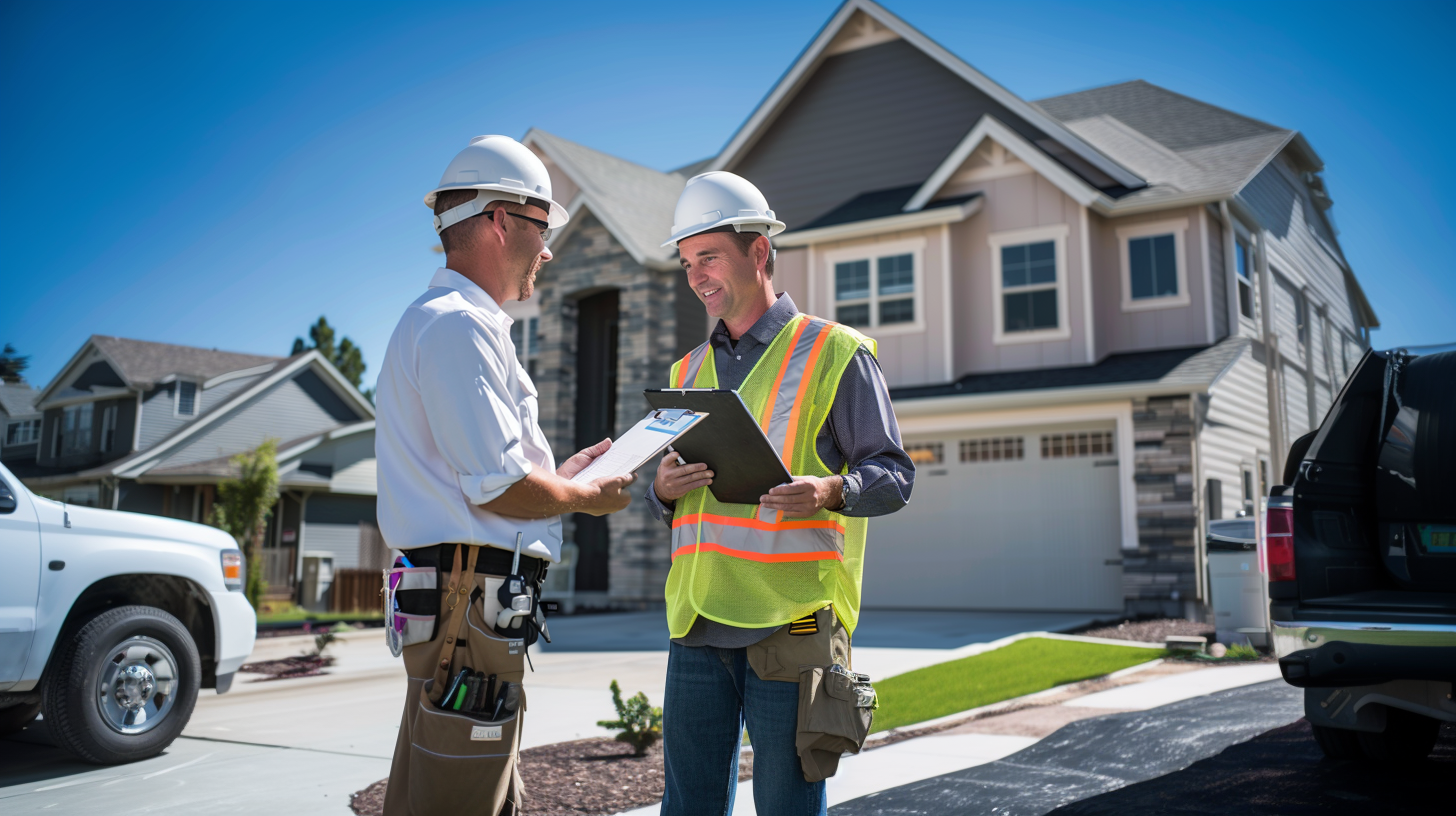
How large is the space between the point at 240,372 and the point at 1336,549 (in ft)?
96.5

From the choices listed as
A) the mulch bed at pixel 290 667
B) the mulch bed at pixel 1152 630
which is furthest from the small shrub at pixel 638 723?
the mulch bed at pixel 1152 630

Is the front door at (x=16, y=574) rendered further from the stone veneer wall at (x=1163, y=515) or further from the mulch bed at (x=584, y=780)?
the stone veneer wall at (x=1163, y=515)

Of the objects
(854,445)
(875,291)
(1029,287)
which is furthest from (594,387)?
(854,445)

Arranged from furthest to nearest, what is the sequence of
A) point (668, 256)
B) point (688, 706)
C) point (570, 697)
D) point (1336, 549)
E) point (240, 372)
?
point (240, 372) < point (668, 256) < point (570, 697) < point (1336, 549) < point (688, 706)

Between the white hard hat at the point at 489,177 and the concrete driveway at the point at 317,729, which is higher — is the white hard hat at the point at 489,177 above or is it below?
above

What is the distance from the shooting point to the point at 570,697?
26.2 feet

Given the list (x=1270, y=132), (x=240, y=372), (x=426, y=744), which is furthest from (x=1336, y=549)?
(x=240, y=372)

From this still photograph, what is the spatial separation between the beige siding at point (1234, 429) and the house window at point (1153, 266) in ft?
4.66

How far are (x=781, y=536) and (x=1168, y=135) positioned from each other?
59.0 ft

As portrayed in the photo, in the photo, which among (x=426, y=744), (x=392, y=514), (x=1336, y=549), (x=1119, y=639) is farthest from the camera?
(x=1119, y=639)

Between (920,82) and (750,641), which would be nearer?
(750,641)

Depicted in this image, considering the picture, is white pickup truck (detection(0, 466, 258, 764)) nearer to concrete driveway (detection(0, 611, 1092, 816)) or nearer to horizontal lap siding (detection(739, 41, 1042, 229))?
concrete driveway (detection(0, 611, 1092, 816))

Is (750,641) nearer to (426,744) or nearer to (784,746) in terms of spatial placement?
(784,746)

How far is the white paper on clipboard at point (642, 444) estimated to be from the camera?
2.55 m
